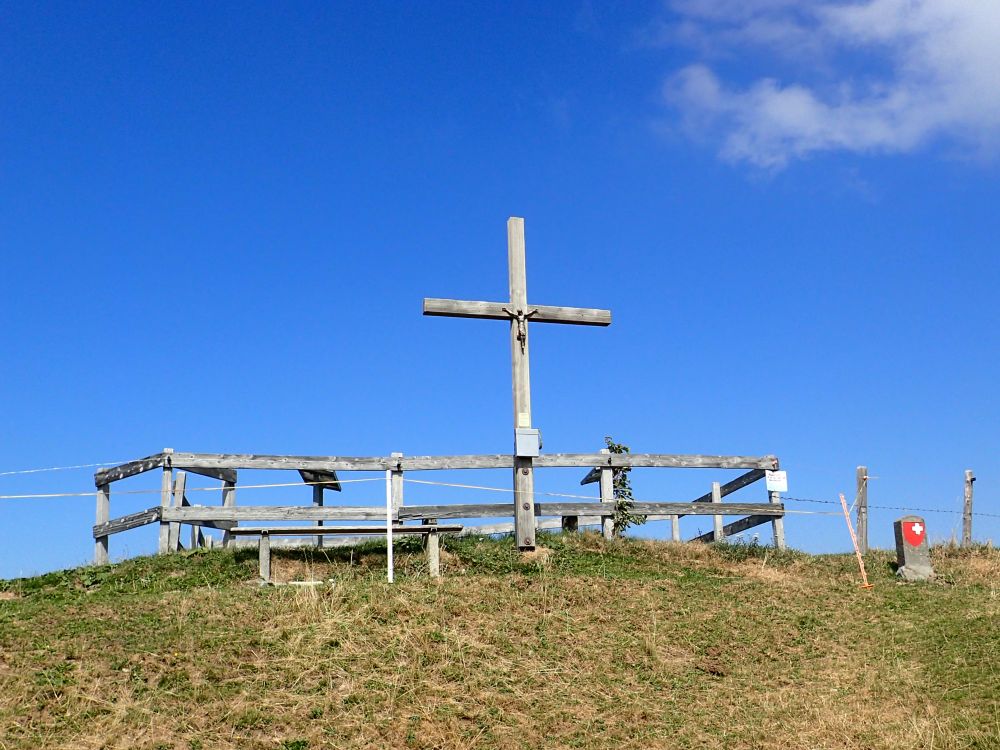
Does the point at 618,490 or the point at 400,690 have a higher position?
the point at 618,490

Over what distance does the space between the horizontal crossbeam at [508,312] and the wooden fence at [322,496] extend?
2.44 metres

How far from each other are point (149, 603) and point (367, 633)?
3.08 m

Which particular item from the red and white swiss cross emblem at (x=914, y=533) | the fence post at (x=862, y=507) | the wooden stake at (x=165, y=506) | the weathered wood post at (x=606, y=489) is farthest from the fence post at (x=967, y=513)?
the wooden stake at (x=165, y=506)

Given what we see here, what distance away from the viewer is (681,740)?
10211 mm

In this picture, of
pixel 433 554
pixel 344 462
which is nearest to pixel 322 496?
pixel 344 462

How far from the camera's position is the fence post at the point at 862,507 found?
19.8 meters

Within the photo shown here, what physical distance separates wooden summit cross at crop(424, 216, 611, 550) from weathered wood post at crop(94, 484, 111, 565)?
6955mm

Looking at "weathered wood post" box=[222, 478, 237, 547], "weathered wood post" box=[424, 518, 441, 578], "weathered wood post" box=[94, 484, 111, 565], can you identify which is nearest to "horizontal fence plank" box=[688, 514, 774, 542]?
"weathered wood post" box=[424, 518, 441, 578]

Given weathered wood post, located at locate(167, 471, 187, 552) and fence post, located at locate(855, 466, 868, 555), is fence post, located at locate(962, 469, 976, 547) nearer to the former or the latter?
fence post, located at locate(855, 466, 868, 555)

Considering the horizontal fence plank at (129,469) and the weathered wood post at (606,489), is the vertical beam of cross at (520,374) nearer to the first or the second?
the weathered wood post at (606,489)

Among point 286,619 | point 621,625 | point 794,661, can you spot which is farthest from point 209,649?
point 794,661

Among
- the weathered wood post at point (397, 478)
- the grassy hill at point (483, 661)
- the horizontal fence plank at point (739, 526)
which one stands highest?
the weathered wood post at point (397, 478)

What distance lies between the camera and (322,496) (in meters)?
17.8

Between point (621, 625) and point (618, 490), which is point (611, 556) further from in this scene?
point (621, 625)
